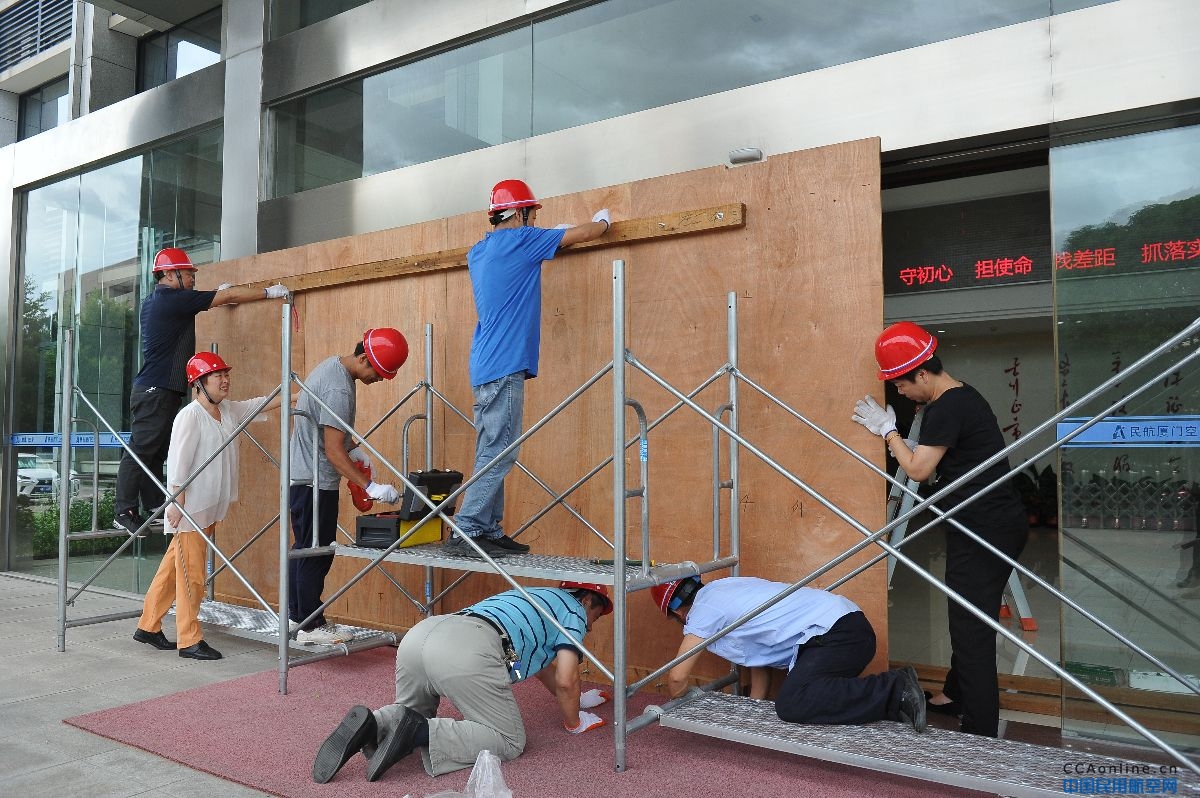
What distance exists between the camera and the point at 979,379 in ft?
18.3

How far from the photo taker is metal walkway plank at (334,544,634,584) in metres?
3.73

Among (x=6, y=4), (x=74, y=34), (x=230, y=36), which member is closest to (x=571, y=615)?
(x=230, y=36)

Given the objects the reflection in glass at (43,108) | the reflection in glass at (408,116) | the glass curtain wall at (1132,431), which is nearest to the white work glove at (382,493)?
the reflection in glass at (408,116)

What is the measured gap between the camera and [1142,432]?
3654 mm

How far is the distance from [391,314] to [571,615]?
277cm

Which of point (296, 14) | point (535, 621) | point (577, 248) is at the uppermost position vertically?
point (296, 14)

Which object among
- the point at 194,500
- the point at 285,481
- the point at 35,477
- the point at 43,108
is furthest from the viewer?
the point at 43,108

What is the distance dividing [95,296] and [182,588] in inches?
180

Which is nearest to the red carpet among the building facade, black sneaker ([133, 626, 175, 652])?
black sneaker ([133, 626, 175, 652])

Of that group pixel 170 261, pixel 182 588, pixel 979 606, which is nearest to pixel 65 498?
pixel 182 588

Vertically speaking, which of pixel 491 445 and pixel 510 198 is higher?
pixel 510 198

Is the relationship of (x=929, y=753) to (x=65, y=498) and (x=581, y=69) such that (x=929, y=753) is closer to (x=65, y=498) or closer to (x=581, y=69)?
(x=581, y=69)

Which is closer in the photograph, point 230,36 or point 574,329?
point 574,329

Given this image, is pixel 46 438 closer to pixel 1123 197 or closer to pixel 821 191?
pixel 821 191
